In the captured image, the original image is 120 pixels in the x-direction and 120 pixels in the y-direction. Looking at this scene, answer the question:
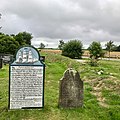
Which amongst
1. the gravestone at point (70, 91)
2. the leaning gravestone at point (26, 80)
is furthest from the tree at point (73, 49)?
the leaning gravestone at point (26, 80)

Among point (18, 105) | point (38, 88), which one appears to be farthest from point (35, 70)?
point (18, 105)

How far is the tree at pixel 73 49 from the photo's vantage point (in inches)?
2420

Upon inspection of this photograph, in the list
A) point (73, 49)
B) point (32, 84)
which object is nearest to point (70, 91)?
point (32, 84)

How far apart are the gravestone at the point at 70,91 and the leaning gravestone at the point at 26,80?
646 millimetres

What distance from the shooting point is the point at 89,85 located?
38.6 feet

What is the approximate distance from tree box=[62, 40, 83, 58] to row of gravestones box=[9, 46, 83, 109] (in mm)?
53522

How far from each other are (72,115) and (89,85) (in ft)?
15.6

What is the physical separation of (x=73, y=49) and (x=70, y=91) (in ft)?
179

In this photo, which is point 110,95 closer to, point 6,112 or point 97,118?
point 97,118

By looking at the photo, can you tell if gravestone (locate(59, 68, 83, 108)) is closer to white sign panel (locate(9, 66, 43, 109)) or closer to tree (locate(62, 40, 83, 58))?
white sign panel (locate(9, 66, 43, 109))

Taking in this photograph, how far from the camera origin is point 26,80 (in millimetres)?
7430

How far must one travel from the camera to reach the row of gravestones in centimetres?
741

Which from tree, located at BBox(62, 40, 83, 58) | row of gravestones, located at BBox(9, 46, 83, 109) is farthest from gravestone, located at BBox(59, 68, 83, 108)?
tree, located at BBox(62, 40, 83, 58)

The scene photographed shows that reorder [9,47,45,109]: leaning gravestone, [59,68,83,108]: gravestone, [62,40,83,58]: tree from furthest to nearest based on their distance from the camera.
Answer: [62,40,83,58]: tree < [59,68,83,108]: gravestone < [9,47,45,109]: leaning gravestone
